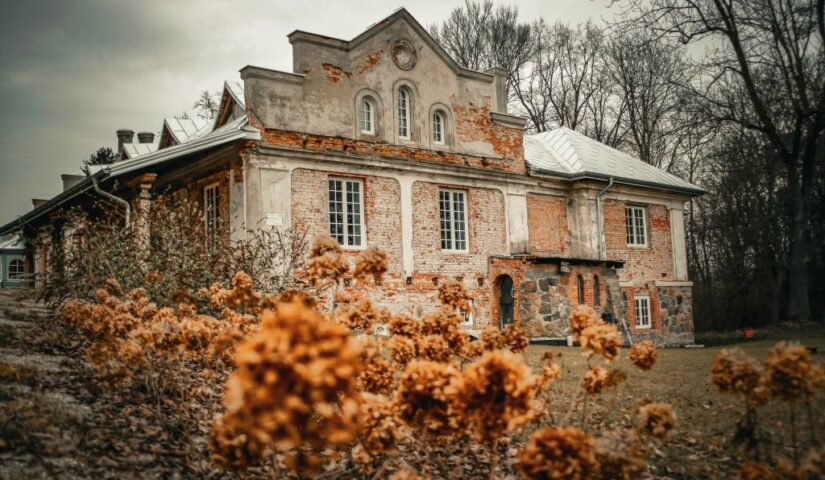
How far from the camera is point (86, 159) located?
40.6 m

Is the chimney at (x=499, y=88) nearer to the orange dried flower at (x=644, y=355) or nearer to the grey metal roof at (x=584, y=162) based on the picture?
the grey metal roof at (x=584, y=162)

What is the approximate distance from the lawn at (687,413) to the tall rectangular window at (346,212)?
23.9 ft

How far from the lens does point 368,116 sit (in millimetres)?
17781

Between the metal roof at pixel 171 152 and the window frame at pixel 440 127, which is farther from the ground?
the window frame at pixel 440 127

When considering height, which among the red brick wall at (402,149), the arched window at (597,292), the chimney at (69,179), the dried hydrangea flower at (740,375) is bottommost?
the dried hydrangea flower at (740,375)

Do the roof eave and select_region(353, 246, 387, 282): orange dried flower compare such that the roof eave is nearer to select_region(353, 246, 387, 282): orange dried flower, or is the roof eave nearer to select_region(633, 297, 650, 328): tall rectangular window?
select_region(633, 297, 650, 328): tall rectangular window

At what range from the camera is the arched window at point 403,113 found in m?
18.4

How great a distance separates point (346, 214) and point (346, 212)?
2.1 inches

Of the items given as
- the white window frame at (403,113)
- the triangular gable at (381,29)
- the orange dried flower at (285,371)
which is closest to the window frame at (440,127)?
the white window frame at (403,113)

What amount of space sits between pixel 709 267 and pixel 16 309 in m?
31.1

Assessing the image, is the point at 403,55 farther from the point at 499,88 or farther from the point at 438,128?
the point at 499,88

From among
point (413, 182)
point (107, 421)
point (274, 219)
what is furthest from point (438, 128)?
point (107, 421)

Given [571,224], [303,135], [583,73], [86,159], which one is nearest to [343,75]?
[303,135]

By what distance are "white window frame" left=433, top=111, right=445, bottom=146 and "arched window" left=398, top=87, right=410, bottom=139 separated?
91 cm
